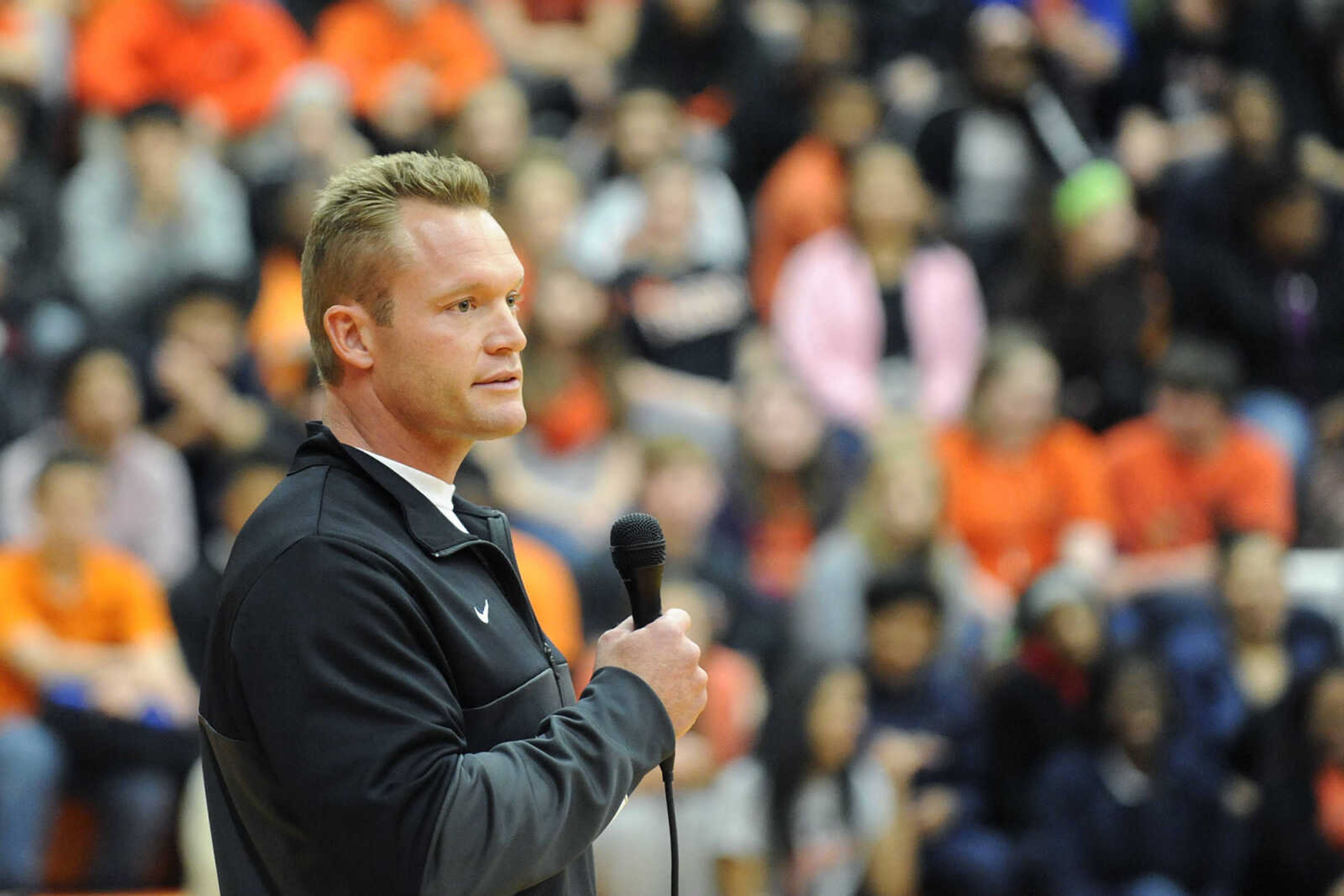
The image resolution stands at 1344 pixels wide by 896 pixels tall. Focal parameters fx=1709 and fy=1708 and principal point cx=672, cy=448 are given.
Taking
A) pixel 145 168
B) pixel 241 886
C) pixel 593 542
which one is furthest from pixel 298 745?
pixel 145 168

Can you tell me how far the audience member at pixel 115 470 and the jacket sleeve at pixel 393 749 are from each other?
409 cm

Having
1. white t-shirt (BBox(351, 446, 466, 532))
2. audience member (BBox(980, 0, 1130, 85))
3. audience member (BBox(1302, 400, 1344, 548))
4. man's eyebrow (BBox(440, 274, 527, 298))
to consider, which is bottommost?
audience member (BBox(1302, 400, 1344, 548))

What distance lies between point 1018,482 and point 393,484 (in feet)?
15.7

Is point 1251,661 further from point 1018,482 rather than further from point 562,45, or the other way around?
point 562,45

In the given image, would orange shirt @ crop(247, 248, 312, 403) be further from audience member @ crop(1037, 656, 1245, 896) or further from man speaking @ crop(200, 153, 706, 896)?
man speaking @ crop(200, 153, 706, 896)

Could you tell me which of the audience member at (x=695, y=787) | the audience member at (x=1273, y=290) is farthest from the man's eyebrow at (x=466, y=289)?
the audience member at (x=1273, y=290)

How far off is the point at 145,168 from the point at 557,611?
8.61 feet

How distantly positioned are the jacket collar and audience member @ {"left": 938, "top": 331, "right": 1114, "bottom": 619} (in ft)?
14.8

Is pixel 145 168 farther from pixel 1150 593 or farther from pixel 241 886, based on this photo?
pixel 241 886

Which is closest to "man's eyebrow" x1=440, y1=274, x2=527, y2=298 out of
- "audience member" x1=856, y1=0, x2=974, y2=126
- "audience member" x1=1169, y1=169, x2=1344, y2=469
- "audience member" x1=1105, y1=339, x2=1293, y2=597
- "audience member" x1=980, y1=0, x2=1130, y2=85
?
"audience member" x1=1105, y1=339, x2=1293, y2=597

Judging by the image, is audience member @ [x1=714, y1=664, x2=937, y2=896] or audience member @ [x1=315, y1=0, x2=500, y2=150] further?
audience member @ [x1=315, y1=0, x2=500, y2=150]

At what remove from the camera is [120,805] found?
4781 mm

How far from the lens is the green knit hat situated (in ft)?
23.4

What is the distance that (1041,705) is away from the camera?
5559mm
